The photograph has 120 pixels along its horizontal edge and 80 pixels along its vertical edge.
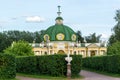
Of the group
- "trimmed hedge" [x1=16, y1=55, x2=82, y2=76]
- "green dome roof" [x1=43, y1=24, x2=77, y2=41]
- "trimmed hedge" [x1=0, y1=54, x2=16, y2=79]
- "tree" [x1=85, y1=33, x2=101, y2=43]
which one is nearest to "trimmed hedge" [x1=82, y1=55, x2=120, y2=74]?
"trimmed hedge" [x1=16, y1=55, x2=82, y2=76]

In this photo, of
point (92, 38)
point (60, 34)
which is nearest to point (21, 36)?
point (92, 38)

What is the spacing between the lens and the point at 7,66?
40.5 meters

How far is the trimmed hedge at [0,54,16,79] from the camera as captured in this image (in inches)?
1577

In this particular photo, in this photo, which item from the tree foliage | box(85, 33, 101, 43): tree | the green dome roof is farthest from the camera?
box(85, 33, 101, 43): tree

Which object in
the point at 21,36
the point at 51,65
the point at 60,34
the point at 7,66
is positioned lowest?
the point at 7,66

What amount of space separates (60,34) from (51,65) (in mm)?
73844

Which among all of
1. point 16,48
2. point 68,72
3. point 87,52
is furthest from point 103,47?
point 68,72

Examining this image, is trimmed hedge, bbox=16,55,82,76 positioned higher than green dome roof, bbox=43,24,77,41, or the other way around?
green dome roof, bbox=43,24,77,41

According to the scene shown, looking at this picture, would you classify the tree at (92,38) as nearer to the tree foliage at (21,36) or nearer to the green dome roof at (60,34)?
the tree foliage at (21,36)

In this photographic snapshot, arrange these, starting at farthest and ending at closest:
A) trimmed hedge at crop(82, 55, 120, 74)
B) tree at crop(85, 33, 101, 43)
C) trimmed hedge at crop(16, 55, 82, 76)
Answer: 1. tree at crop(85, 33, 101, 43)
2. trimmed hedge at crop(82, 55, 120, 74)
3. trimmed hedge at crop(16, 55, 82, 76)

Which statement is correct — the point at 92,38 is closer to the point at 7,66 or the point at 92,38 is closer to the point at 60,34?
the point at 60,34

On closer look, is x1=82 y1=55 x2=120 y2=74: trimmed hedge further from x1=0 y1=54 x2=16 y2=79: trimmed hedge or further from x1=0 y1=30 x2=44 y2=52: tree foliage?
x1=0 y1=30 x2=44 y2=52: tree foliage

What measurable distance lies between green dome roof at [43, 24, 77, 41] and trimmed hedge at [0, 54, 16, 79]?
78017 mm

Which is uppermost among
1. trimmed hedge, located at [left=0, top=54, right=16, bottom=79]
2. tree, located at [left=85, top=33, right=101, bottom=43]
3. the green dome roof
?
tree, located at [left=85, top=33, right=101, bottom=43]
